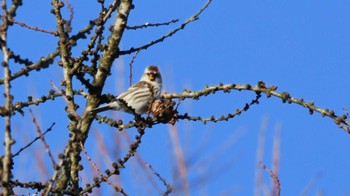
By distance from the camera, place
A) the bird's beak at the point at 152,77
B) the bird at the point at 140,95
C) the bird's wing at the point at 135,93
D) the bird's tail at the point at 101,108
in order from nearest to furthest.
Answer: the bird's tail at the point at 101,108 → the bird at the point at 140,95 → the bird's wing at the point at 135,93 → the bird's beak at the point at 152,77

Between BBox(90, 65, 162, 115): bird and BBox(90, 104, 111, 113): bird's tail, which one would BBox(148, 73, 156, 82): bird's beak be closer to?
BBox(90, 65, 162, 115): bird

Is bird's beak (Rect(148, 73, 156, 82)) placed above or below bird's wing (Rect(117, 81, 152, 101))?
above

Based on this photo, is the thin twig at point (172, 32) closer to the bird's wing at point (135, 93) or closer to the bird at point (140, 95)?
the bird at point (140, 95)

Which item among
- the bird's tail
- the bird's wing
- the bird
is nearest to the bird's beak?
the bird

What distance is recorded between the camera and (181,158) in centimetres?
480

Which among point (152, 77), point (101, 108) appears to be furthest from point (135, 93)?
point (101, 108)

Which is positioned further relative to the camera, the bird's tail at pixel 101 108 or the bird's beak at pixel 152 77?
the bird's beak at pixel 152 77

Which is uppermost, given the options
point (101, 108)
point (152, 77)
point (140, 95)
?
point (152, 77)

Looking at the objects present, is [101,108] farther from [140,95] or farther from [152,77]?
[152,77]

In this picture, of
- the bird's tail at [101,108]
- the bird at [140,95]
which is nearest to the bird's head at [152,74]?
the bird at [140,95]

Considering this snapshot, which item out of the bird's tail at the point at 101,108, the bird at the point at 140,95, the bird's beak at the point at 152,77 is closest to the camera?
the bird's tail at the point at 101,108

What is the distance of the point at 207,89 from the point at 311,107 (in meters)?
0.80

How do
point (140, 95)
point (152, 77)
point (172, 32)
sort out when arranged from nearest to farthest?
point (172, 32) < point (140, 95) < point (152, 77)

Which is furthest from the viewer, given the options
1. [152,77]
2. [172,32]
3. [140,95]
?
[152,77]
